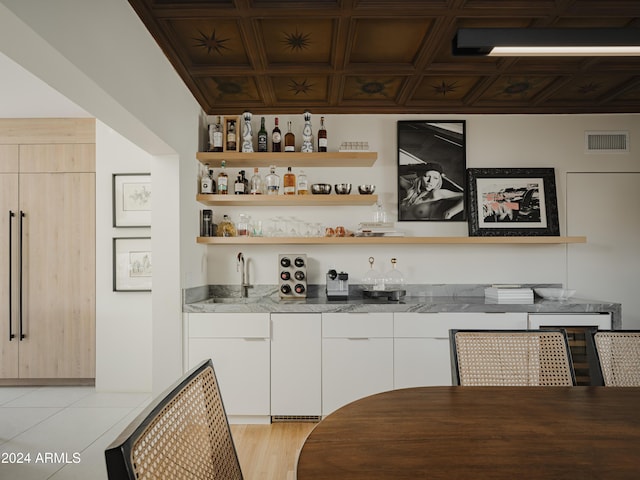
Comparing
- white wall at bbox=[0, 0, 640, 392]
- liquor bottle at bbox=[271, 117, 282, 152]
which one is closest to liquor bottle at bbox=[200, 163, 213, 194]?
white wall at bbox=[0, 0, 640, 392]

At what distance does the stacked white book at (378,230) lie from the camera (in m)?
3.82

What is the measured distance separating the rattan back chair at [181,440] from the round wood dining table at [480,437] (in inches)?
8.2

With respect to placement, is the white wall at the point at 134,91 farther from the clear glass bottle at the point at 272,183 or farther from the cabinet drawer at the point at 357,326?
the cabinet drawer at the point at 357,326

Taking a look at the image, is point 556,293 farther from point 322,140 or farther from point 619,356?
point 322,140

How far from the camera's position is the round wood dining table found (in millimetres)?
966

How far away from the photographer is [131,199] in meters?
4.11

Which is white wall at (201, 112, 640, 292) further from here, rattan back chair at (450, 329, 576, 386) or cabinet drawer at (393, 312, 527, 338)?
rattan back chair at (450, 329, 576, 386)

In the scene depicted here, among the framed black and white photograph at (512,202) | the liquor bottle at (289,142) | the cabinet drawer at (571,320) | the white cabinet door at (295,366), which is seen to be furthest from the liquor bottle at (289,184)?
the cabinet drawer at (571,320)

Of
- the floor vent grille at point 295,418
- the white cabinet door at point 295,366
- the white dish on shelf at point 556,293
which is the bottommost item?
the floor vent grille at point 295,418

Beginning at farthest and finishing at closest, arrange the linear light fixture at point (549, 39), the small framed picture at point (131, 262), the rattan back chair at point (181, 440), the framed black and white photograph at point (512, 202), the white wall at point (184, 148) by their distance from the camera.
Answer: the small framed picture at point (131, 262)
the framed black and white photograph at point (512, 202)
the white wall at point (184, 148)
the linear light fixture at point (549, 39)
the rattan back chair at point (181, 440)

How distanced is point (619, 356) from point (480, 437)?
1104 millimetres

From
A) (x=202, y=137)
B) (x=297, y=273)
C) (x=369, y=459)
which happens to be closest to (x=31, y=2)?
(x=369, y=459)

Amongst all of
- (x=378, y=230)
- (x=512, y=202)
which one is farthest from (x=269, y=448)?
(x=512, y=202)

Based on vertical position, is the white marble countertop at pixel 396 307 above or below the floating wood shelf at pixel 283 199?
below
